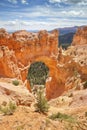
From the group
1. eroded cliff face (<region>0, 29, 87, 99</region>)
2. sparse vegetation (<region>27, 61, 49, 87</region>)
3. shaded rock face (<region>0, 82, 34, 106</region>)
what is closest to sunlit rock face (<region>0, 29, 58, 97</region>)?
eroded cliff face (<region>0, 29, 87, 99</region>)

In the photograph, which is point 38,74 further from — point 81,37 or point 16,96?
point 16,96

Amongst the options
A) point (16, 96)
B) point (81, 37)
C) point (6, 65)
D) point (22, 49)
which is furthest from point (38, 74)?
point (16, 96)

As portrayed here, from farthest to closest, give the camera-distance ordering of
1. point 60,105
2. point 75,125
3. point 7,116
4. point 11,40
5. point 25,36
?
point 25,36
point 11,40
point 60,105
point 7,116
point 75,125

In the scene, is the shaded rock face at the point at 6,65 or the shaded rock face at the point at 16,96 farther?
the shaded rock face at the point at 6,65

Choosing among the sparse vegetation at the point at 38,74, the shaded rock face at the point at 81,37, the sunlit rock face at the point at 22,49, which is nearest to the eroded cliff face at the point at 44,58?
the sunlit rock face at the point at 22,49

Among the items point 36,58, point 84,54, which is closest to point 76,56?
point 84,54

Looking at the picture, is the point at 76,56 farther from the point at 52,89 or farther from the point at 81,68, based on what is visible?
the point at 52,89

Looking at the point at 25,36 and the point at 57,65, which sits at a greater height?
the point at 25,36

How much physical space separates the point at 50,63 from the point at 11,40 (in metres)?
10.0

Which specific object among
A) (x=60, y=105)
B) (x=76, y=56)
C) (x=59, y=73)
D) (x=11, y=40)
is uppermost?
(x=11, y=40)

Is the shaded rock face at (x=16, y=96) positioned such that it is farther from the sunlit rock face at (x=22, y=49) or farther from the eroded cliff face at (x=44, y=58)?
the eroded cliff face at (x=44, y=58)

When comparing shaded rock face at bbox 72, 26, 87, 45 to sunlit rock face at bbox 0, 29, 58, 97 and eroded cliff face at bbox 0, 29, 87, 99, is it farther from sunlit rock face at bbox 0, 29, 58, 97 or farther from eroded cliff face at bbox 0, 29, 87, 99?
sunlit rock face at bbox 0, 29, 58, 97

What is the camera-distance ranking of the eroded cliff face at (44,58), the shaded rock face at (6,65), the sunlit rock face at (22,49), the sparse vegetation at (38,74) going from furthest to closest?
the sparse vegetation at (38,74) < the eroded cliff face at (44,58) < the sunlit rock face at (22,49) < the shaded rock face at (6,65)

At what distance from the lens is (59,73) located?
40.7 metres
